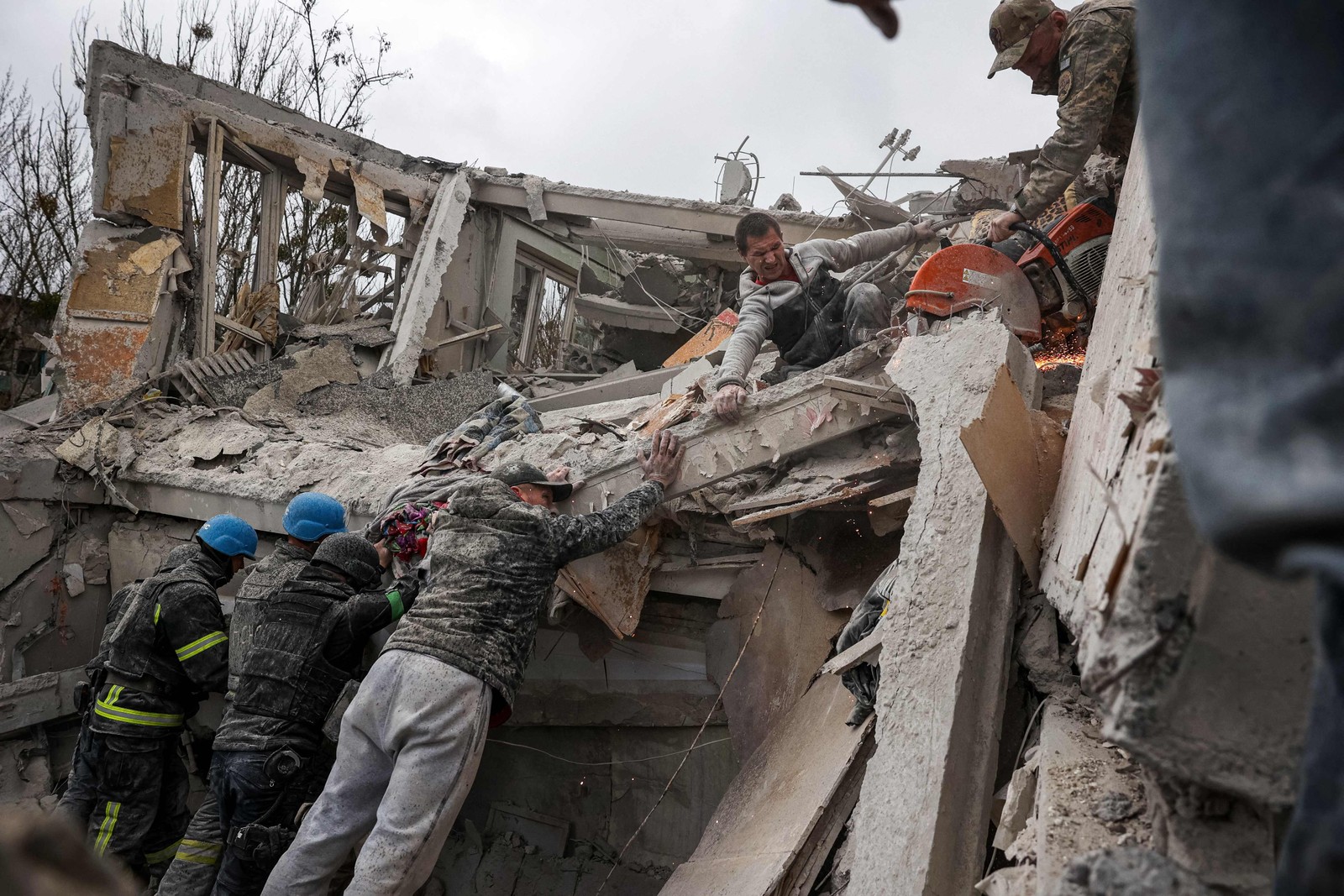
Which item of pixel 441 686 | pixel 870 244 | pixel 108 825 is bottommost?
pixel 108 825

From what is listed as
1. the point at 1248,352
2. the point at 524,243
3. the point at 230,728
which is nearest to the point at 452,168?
the point at 524,243

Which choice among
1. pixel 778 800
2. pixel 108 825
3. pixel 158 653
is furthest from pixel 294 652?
pixel 778 800

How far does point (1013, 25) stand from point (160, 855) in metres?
5.52

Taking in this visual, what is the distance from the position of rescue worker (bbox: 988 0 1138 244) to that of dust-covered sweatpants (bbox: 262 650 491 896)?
2.87 m

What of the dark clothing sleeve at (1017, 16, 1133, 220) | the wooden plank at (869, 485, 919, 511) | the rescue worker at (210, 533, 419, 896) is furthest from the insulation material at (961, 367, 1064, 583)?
the rescue worker at (210, 533, 419, 896)

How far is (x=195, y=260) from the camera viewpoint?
25.7 ft

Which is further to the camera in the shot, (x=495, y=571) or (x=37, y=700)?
(x=37, y=700)

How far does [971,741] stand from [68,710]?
19.1ft

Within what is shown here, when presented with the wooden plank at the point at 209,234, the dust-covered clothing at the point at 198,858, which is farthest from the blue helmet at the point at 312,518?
the wooden plank at the point at 209,234

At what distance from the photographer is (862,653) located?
3086mm

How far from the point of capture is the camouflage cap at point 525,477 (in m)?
4.07

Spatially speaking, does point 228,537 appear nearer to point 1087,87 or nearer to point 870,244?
point 870,244

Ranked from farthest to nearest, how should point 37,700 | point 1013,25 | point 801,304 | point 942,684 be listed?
point 37,700 < point 801,304 < point 1013,25 < point 942,684

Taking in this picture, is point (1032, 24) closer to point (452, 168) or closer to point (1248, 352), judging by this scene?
point (1248, 352)
